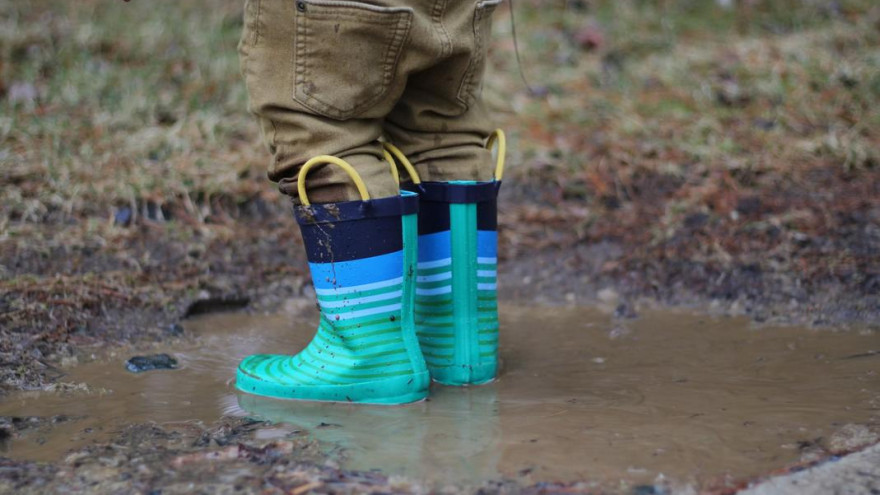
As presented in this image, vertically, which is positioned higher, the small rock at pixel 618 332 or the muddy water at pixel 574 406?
the muddy water at pixel 574 406

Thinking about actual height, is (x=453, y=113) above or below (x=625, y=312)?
above

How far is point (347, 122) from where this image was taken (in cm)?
176

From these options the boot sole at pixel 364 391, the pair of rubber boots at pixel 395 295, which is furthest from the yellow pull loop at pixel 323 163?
the boot sole at pixel 364 391

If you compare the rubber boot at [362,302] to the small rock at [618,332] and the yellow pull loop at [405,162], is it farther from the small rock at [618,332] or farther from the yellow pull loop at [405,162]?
the small rock at [618,332]

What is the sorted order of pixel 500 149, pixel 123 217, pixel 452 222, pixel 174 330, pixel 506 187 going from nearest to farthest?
pixel 452 222
pixel 500 149
pixel 174 330
pixel 123 217
pixel 506 187

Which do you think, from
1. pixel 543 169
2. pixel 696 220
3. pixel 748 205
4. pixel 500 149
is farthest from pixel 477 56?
pixel 543 169

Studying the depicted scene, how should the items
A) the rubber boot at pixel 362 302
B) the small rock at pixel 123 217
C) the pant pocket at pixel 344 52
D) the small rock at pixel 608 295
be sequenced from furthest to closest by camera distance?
the small rock at pixel 123 217, the small rock at pixel 608 295, the rubber boot at pixel 362 302, the pant pocket at pixel 344 52

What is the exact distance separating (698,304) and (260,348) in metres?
1.17

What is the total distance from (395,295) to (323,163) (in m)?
0.29

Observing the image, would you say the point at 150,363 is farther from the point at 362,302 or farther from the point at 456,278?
the point at 456,278

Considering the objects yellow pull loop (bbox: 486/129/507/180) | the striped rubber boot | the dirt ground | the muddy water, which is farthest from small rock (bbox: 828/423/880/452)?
yellow pull loop (bbox: 486/129/507/180)

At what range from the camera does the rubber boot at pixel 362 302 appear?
5.70ft

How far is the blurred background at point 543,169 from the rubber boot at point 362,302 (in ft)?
2.00

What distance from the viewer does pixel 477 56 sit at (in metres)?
1.84
